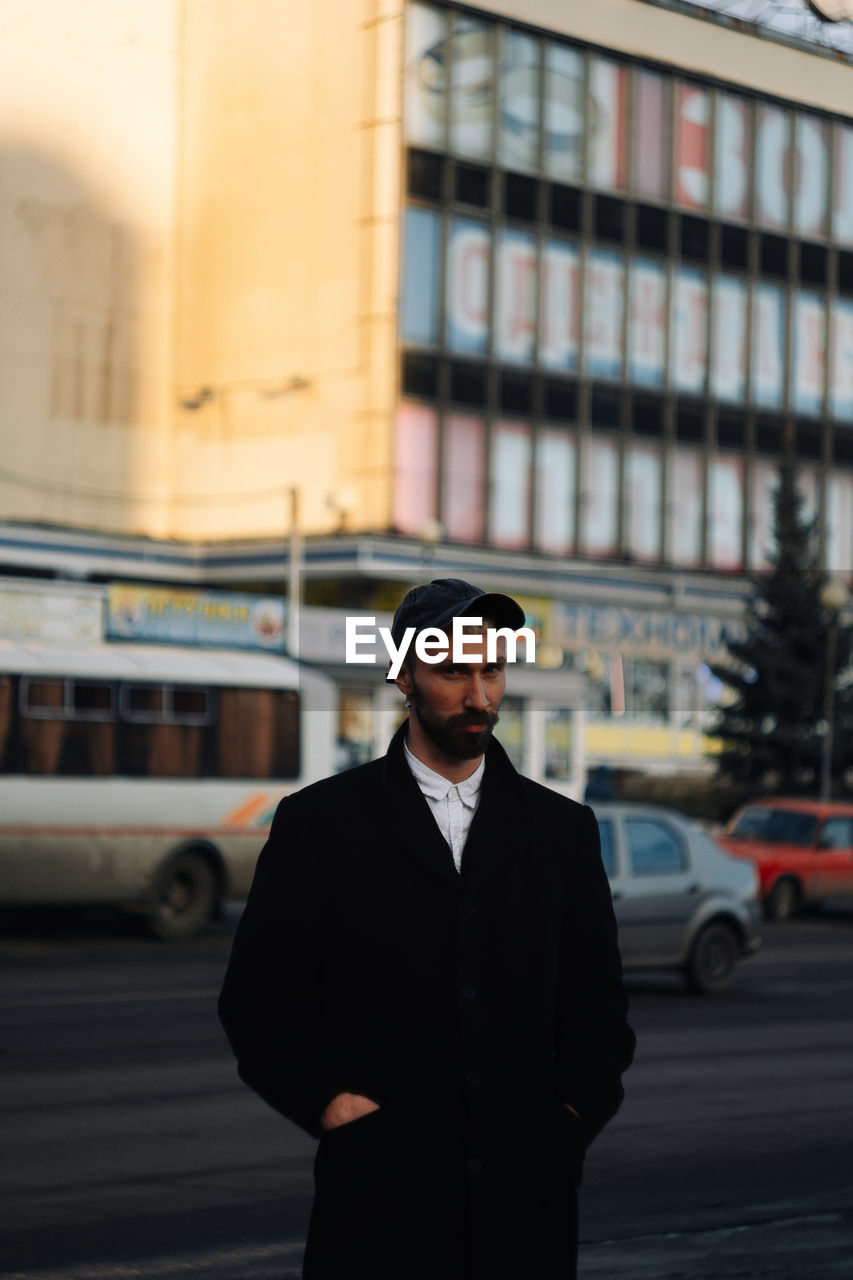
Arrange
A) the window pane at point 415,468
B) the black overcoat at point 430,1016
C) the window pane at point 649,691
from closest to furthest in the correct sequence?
the black overcoat at point 430,1016 < the window pane at point 415,468 < the window pane at point 649,691

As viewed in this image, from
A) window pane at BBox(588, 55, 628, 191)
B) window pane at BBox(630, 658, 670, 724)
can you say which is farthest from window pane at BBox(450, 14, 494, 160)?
window pane at BBox(630, 658, 670, 724)

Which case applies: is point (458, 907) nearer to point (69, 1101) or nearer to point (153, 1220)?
point (153, 1220)

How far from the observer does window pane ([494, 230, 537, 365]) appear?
43750mm

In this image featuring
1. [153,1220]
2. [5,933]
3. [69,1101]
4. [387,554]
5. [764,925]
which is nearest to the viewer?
[153,1220]

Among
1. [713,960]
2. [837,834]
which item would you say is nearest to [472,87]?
[837,834]

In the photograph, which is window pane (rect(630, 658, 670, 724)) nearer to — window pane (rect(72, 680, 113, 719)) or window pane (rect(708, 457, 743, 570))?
window pane (rect(708, 457, 743, 570))

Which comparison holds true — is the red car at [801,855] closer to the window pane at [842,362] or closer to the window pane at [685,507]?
the window pane at [685,507]

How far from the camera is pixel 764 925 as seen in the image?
2673 centimetres

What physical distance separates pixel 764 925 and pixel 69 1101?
17.3 metres

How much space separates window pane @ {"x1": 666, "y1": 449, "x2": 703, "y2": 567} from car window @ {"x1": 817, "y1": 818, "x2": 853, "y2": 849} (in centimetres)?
2040

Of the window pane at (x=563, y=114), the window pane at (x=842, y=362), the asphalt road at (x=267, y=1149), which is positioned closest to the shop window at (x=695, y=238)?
the window pane at (x=563, y=114)

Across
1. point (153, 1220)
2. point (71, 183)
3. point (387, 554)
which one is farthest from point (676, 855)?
point (71, 183)

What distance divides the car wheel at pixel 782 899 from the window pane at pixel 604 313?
20.7 m

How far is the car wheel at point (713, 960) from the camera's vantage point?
55.9 feet
